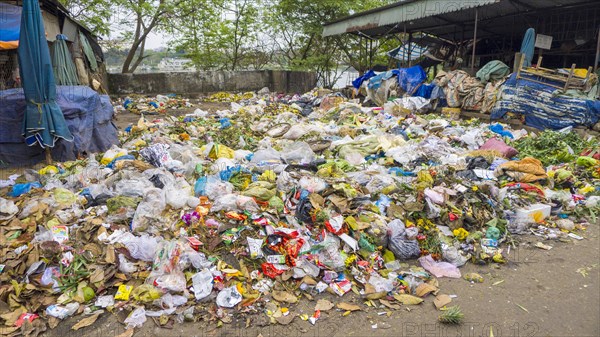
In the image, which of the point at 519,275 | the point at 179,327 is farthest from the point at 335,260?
the point at 519,275

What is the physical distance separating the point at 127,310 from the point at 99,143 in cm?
412

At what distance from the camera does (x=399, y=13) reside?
9938mm

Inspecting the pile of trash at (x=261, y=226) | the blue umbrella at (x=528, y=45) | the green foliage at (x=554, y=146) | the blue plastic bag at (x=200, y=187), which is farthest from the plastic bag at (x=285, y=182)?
the blue umbrella at (x=528, y=45)

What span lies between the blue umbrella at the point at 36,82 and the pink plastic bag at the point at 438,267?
4.69 m

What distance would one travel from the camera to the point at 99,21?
43.3 feet

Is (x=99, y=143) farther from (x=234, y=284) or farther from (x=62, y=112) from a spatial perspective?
(x=234, y=284)

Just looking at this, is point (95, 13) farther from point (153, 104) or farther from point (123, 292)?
point (123, 292)

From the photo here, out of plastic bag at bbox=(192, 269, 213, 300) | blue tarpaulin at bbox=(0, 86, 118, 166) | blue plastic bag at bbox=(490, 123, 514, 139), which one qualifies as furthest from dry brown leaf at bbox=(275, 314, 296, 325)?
blue plastic bag at bbox=(490, 123, 514, 139)

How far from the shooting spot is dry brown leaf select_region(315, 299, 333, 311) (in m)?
2.71

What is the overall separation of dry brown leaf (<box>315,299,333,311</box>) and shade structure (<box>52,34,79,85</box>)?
857cm

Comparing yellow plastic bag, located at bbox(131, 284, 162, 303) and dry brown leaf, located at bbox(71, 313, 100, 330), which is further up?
Result: yellow plastic bag, located at bbox(131, 284, 162, 303)

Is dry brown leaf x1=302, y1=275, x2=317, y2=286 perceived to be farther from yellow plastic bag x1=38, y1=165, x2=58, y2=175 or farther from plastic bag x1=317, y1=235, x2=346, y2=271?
yellow plastic bag x1=38, y1=165, x2=58, y2=175

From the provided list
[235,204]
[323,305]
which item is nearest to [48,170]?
[235,204]

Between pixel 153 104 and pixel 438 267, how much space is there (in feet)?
32.9
